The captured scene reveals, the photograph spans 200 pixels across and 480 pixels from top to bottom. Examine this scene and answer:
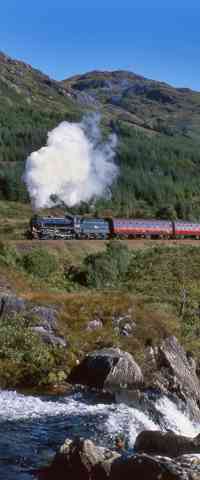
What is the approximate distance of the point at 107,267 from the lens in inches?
1951

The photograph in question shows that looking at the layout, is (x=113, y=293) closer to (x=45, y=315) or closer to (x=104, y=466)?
(x=45, y=315)

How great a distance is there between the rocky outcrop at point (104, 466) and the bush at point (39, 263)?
99.1 feet

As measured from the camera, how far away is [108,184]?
151 m

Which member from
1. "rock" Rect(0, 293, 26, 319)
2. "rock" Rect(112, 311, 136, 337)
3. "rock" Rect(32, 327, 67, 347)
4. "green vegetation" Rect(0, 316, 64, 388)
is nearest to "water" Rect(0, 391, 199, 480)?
"green vegetation" Rect(0, 316, 64, 388)

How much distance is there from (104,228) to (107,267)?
805 inches

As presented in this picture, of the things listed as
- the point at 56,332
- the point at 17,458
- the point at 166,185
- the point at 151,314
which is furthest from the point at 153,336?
the point at 166,185

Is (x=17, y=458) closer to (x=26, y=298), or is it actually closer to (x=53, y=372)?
(x=53, y=372)

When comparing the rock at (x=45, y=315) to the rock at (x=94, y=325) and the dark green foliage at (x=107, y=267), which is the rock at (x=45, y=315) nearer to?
the rock at (x=94, y=325)

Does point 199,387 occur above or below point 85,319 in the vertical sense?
below

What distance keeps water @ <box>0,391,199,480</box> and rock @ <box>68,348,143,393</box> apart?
1047mm

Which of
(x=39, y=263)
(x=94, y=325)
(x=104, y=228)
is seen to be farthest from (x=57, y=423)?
(x=104, y=228)

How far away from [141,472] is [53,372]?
9.48 meters

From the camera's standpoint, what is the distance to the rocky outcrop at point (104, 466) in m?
13.5

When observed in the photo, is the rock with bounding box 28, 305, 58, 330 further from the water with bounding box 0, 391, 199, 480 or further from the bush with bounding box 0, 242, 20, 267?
the bush with bounding box 0, 242, 20, 267
